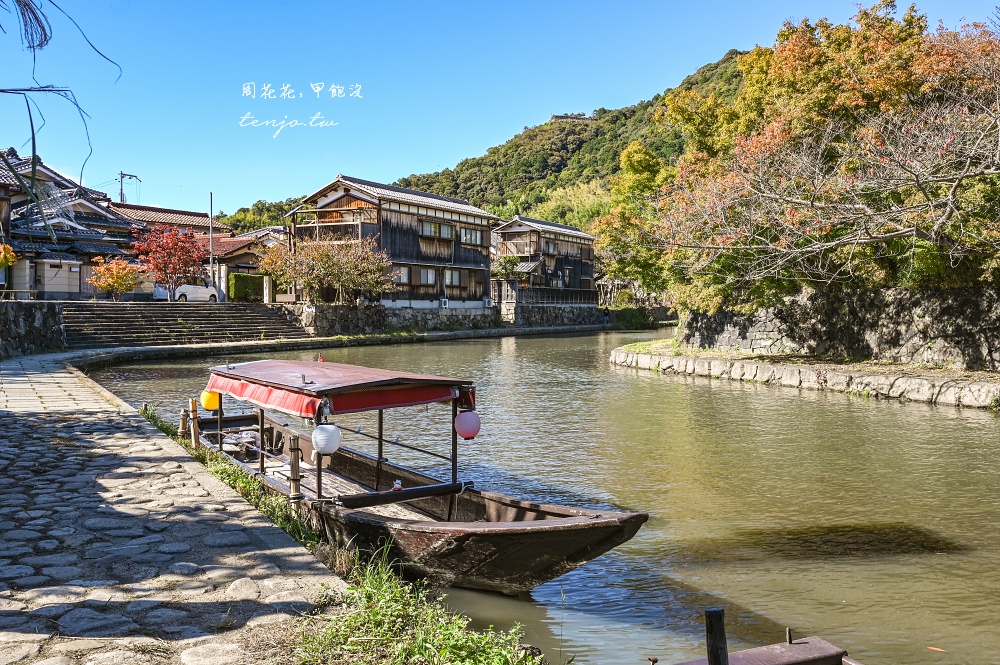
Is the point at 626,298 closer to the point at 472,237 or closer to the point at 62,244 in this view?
the point at 472,237

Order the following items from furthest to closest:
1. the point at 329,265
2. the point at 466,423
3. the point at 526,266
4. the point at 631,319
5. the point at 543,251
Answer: the point at 631,319, the point at 543,251, the point at 526,266, the point at 329,265, the point at 466,423

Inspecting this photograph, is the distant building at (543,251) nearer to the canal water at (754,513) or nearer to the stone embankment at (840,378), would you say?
the stone embankment at (840,378)

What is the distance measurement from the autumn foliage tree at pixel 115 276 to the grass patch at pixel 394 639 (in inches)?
1432

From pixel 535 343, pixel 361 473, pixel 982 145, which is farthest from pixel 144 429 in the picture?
pixel 535 343

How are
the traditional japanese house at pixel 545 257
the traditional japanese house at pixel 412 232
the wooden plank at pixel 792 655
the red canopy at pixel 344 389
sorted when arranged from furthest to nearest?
the traditional japanese house at pixel 545 257, the traditional japanese house at pixel 412 232, the red canopy at pixel 344 389, the wooden plank at pixel 792 655

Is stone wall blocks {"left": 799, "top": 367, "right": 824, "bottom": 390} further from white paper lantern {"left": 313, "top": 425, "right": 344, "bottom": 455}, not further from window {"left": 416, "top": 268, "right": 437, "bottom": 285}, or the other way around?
window {"left": 416, "top": 268, "right": 437, "bottom": 285}

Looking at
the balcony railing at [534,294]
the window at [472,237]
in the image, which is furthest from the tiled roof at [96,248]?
the balcony railing at [534,294]

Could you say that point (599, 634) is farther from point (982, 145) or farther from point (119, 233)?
point (119, 233)

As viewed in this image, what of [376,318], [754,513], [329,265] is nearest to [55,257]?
[329,265]

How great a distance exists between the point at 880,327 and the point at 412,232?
2915 cm

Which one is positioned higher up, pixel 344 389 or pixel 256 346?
pixel 344 389

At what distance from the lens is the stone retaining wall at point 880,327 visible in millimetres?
18453

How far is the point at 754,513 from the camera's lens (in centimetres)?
838

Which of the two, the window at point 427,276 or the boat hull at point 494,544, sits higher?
the window at point 427,276
